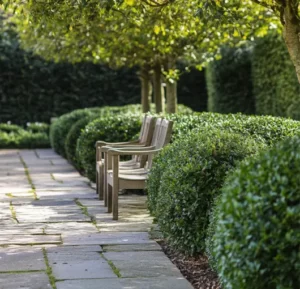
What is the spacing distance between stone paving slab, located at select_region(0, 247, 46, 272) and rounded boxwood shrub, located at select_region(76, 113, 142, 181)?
14.8 ft

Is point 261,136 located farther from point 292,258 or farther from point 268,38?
point 268,38

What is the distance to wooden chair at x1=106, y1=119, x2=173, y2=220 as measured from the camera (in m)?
7.40

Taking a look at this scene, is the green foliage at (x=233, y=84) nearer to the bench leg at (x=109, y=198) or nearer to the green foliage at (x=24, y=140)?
the green foliage at (x=24, y=140)

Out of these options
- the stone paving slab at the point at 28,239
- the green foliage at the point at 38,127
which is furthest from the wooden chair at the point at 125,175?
the green foliage at the point at 38,127

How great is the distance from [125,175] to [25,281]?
313cm

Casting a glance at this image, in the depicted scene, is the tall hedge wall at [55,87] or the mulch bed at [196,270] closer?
the mulch bed at [196,270]

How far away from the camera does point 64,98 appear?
68.6ft

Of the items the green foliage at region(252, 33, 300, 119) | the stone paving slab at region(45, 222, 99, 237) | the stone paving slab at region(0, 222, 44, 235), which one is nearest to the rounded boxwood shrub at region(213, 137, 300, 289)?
the stone paving slab at region(45, 222, 99, 237)

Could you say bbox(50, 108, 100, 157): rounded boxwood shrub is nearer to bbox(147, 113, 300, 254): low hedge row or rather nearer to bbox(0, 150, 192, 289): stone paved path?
bbox(0, 150, 192, 289): stone paved path

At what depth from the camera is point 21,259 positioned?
547 centimetres

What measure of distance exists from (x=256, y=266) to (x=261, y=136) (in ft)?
10.5

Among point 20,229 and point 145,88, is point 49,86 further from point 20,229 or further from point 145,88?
point 20,229

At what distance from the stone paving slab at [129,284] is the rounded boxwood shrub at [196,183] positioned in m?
0.56

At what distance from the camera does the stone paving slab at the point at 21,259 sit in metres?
5.18
